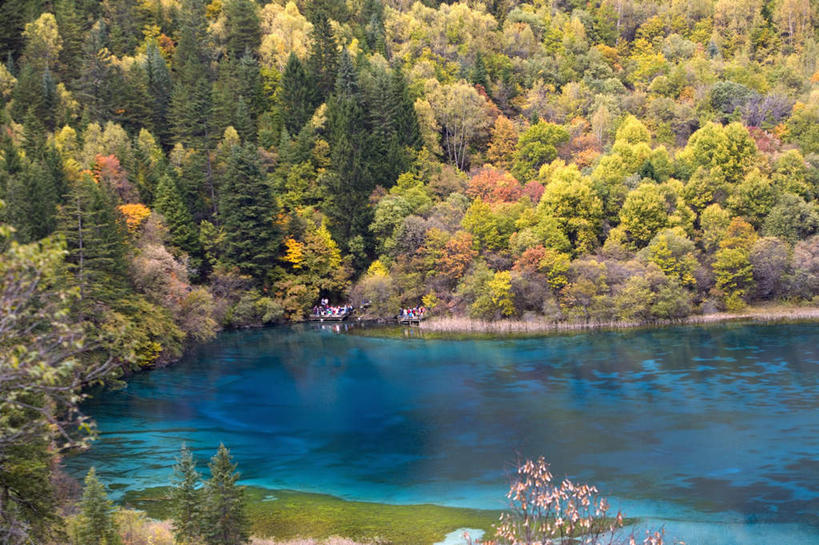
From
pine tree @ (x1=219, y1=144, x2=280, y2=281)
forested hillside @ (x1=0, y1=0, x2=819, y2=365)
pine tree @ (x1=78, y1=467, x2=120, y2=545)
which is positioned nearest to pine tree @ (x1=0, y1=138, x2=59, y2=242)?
forested hillside @ (x1=0, y1=0, x2=819, y2=365)

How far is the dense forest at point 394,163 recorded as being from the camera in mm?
72312

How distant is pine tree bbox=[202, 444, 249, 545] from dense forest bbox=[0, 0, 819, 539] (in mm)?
24826

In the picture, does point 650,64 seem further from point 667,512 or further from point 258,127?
point 667,512

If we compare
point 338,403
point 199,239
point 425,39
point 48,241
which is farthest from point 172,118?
point 48,241

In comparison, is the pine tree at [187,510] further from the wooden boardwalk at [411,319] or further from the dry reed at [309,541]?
the wooden boardwalk at [411,319]

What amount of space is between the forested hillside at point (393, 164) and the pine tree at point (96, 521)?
26927 millimetres

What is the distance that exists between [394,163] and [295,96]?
15597 millimetres

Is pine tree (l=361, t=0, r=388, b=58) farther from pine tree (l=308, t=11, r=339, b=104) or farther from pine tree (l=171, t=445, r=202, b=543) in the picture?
pine tree (l=171, t=445, r=202, b=543)

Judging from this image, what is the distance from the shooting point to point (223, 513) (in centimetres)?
2775

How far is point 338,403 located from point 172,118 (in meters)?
53.1

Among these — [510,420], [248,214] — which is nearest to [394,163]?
[248,214]

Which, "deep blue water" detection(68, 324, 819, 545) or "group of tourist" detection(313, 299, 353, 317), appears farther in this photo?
"group of tourist" detection(313, 299, 353, 317)

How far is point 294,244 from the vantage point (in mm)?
82250

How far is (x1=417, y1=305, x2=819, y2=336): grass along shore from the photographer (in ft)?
236
